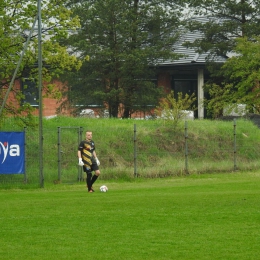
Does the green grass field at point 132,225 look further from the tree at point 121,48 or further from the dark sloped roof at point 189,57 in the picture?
the dark sloped roof at point 189,57

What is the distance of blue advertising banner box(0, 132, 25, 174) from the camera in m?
25.2

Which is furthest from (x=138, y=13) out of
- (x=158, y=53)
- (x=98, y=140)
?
(x=98, y=140)

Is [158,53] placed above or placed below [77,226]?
above

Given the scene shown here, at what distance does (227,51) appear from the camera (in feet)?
146

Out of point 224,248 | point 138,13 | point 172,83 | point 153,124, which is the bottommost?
point 224,248

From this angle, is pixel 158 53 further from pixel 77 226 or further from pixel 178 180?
pixel 77 226

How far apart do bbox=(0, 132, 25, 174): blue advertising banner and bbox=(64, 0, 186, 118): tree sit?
1519 centimetres

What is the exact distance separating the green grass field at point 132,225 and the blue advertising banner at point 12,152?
4.66 meters

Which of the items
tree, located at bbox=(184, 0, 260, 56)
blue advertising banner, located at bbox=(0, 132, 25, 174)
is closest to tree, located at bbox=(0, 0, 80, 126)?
blue advertising banner, located at bbox=(0, 132, 25, 174)

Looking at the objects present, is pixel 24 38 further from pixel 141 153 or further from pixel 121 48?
pixel 121 48

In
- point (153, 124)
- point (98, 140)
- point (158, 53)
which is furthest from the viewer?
point (158, 53)

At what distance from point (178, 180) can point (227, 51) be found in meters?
Result: 19.1

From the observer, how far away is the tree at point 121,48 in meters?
40.7

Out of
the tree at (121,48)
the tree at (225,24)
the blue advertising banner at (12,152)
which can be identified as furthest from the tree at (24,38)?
the tree at (225,24)
